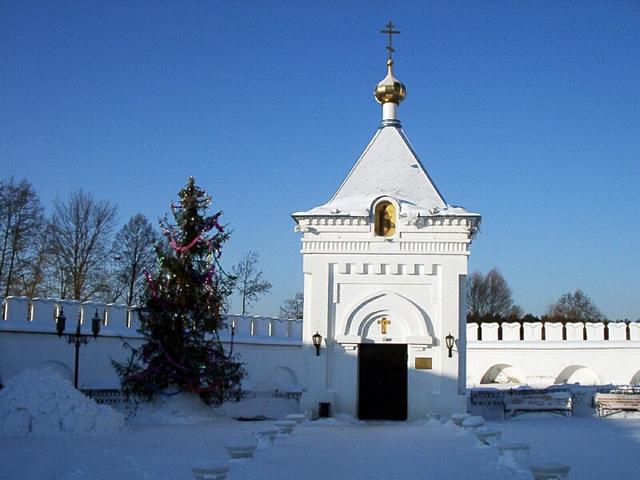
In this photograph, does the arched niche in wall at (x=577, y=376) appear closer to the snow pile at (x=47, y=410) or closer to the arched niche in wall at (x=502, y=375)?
the arched niche in wall at (x=502, y=375)

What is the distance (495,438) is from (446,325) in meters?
5.65

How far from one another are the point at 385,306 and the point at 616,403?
22.4 feet

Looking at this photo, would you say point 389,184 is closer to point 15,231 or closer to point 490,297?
point 15,231

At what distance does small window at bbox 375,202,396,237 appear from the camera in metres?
18.7

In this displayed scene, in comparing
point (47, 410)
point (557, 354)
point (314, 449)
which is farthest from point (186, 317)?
point (557, 354)

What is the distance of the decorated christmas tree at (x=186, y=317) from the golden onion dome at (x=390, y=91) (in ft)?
17.3

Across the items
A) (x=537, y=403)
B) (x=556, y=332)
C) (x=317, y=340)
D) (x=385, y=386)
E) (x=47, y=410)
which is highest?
(x=556, y=332)

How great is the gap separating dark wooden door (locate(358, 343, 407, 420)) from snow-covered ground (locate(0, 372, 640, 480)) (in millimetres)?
541

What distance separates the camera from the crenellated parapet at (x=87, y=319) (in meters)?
21.3

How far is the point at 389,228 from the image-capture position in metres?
18.8

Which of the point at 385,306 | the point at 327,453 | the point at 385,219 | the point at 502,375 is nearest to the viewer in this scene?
the point at 327,453

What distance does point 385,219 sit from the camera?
1878 cm

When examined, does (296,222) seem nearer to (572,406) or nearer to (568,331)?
(572,406)

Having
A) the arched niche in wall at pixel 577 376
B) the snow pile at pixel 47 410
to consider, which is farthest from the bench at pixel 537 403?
the arched niche in wall at pixel 577 376
